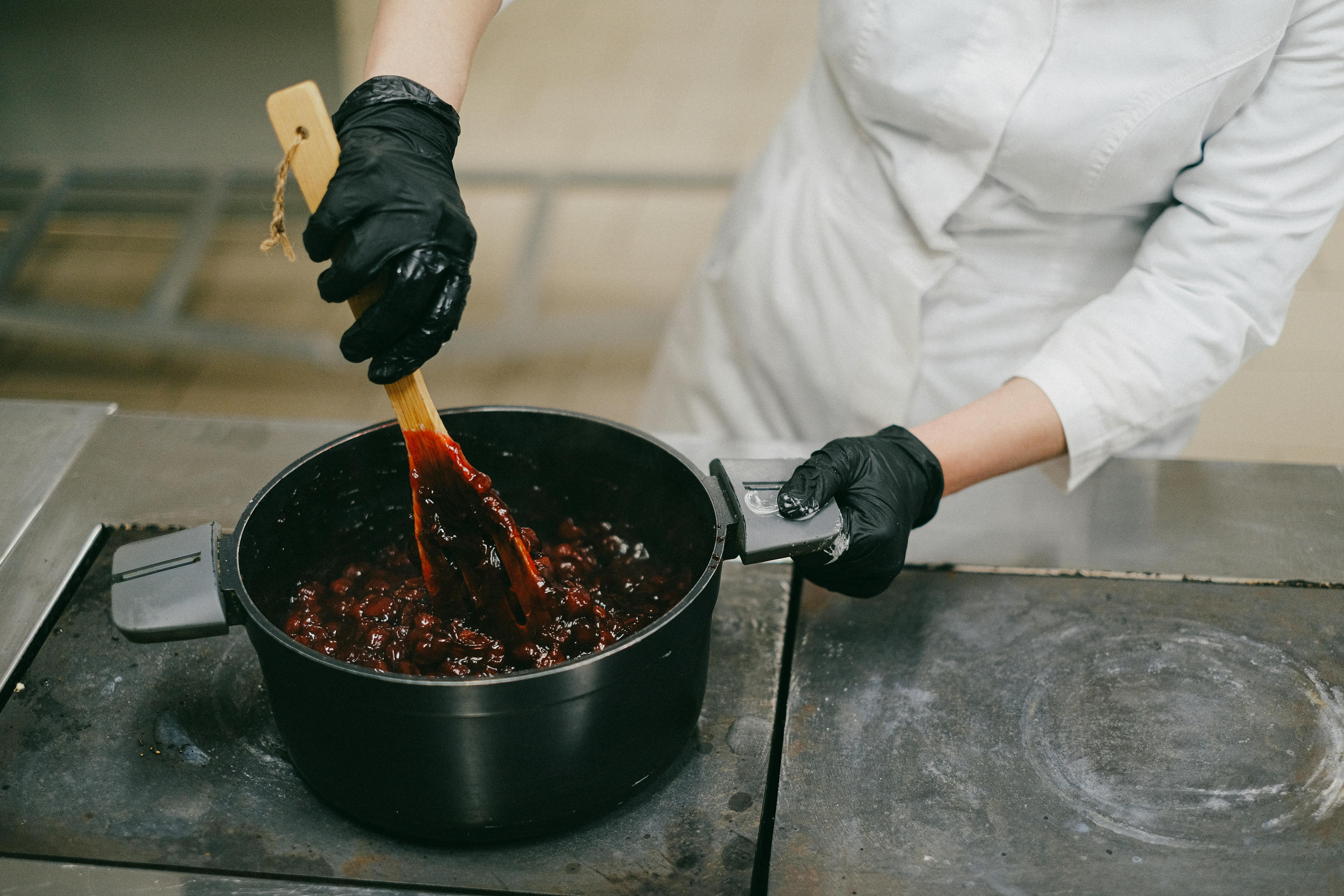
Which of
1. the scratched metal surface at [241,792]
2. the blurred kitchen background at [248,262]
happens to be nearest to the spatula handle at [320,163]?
the scratched metal surface at [241,792]

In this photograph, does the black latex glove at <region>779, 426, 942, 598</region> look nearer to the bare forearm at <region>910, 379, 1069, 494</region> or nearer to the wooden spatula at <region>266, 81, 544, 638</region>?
the bare forearm at <region>910, 379, 1069, 494</region>

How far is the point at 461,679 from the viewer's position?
0.76 metres

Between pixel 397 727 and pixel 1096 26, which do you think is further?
pixel 1096 26

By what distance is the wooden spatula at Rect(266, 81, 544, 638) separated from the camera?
90 centimetres

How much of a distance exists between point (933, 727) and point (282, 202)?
670 mm

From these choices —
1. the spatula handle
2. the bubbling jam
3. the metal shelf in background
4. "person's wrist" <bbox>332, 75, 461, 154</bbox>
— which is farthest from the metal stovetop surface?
the metal shelf in background

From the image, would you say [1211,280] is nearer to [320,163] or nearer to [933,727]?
[933,727]

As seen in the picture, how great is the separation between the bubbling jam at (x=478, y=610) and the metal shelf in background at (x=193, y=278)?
1850mm

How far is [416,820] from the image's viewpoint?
0.80m

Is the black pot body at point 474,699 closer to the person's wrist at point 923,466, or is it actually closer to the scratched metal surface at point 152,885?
the scratched metal surface at point 152,885

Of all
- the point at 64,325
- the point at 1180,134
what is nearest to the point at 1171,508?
the point at 1180,134

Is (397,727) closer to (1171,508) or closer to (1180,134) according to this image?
(1171,508)

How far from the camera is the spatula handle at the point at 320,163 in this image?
796 mm

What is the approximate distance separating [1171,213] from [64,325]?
261 cm
